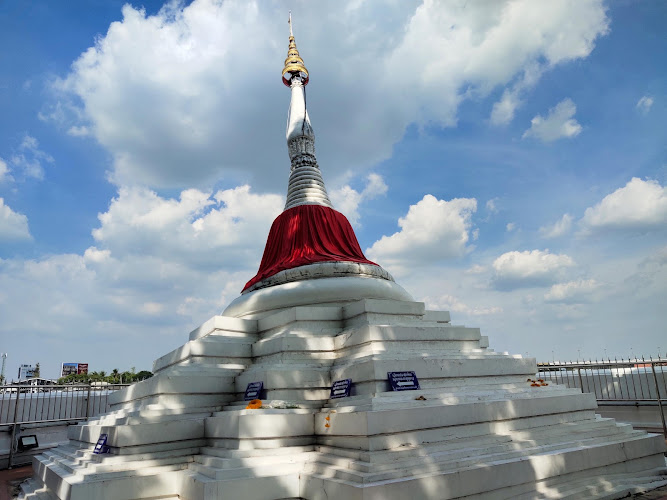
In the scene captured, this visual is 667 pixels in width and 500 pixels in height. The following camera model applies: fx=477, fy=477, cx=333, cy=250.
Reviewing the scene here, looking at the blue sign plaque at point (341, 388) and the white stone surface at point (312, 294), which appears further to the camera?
the white stone surface at point (312, 294)

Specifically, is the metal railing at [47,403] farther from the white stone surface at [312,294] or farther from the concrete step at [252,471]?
the concrete step at [252,471]

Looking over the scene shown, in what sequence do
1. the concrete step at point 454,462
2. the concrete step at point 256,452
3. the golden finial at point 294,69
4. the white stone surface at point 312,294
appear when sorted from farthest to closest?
the golden finial at point 294,69 → the white stone surface at point 312,294 → the concrete step at point 256,452 → the concrete step at point 454,462

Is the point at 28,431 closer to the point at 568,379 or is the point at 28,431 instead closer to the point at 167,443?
the point at 167,443

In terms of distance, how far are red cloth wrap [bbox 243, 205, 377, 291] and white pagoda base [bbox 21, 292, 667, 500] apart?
3564 mm

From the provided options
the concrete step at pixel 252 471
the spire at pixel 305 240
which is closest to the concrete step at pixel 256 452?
the concrete step at pixel 252 471

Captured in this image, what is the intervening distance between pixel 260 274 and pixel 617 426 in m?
10.3

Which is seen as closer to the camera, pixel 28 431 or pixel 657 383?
pixel 657 383

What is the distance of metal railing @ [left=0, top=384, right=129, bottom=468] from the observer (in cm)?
1579

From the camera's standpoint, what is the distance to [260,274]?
1541cm

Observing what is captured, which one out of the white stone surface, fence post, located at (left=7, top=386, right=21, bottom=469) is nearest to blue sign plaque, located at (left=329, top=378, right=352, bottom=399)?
the white stone surface

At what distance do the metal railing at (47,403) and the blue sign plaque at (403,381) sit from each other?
12133 mm

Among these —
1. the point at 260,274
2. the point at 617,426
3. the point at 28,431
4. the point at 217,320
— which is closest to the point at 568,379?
the point at 617,426

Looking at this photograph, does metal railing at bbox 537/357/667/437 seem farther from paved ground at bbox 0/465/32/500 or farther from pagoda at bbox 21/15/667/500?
paved ground at bbox 0/465/32/500

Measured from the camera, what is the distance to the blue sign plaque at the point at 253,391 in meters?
9.71
